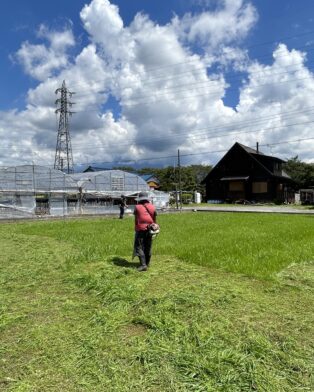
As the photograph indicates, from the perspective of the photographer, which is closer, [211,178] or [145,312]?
[145,312]

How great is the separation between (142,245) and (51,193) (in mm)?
24147

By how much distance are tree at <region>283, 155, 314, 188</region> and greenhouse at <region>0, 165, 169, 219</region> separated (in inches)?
1402

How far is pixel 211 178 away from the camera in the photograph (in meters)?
53.2

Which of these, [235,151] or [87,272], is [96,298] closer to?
[87,272]

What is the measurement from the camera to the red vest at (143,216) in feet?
23.6

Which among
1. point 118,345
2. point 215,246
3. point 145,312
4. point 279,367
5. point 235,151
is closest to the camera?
point 279,367

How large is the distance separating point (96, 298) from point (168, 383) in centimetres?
257

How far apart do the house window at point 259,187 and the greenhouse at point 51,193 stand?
22363 millimetres

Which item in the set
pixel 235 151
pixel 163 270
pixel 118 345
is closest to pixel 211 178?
pixel 235 151

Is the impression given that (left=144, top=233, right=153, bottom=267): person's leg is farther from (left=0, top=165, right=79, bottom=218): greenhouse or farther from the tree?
the tree

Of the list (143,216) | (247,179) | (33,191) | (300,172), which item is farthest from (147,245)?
(300,172)

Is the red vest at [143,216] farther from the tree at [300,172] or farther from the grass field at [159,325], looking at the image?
the tree at [300,172]

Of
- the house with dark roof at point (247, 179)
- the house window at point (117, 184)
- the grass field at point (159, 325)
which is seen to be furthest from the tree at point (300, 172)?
the grass field at point (159, 325)

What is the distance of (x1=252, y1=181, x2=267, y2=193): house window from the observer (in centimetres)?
4819
